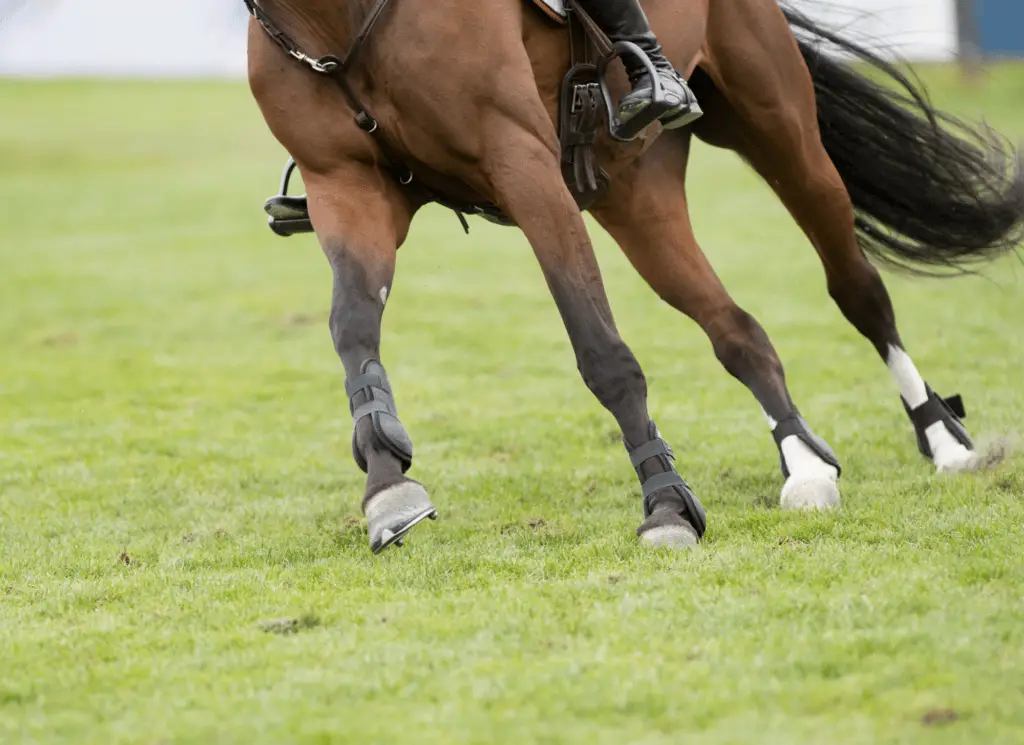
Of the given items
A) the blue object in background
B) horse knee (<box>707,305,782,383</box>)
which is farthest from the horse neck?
the blue object in background

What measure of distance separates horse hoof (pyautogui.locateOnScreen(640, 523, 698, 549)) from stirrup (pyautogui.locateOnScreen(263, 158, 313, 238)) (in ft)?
5.91

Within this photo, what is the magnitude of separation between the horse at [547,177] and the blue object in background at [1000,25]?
1029 inches

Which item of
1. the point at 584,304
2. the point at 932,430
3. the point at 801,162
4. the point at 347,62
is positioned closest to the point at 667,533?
the point at 584,304

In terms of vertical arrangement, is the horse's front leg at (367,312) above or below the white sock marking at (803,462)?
above

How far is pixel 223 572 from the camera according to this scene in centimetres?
482

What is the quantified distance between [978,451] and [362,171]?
3240mm

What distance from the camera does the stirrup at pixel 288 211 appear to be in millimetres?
5445

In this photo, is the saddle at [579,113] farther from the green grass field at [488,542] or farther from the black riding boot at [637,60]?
the green grass field at [488,542]

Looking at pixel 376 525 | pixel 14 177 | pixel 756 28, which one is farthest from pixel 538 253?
pixel 14 177

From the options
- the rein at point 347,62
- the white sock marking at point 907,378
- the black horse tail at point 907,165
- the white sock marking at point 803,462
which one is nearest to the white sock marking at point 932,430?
the white sock marking at point 907,378

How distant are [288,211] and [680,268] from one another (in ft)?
5.91

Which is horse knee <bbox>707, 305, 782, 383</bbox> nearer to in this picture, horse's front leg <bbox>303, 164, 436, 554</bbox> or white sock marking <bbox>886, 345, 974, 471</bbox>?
white sock marking <bbox>886, 345, 974, 471</bbox>

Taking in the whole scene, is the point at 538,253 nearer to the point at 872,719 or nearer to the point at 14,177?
the point at 872,719

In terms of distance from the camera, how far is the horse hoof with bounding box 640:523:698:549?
15.3 ft
